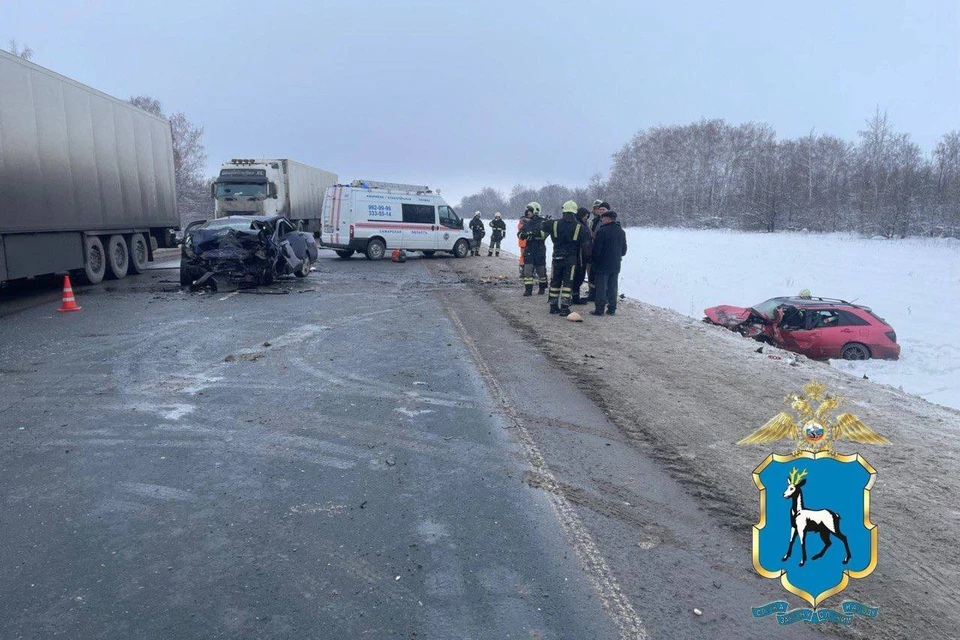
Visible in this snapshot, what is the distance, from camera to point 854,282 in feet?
83.2

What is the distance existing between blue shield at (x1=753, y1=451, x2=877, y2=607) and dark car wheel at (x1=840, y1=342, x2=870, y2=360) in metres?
12.1

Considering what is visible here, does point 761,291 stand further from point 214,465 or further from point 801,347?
point 214,465

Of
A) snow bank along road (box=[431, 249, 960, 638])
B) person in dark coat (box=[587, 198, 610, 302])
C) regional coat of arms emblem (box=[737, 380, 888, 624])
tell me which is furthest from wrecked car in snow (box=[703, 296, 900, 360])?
regional coat of arms emblem (box=[737, 380, 888, 624])

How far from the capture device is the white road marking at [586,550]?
2754 mm

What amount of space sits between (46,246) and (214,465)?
10502 millimetres

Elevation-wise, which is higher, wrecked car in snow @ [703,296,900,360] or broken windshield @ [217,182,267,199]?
broken windshield @ [217,182,267,199]

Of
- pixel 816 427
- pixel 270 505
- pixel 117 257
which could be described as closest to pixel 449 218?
pixel 117 257

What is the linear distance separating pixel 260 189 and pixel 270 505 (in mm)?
22465

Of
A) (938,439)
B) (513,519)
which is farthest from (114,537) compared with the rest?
(938,439)

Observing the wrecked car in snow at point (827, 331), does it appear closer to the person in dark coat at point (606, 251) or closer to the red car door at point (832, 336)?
the red car door at point (832, 336)

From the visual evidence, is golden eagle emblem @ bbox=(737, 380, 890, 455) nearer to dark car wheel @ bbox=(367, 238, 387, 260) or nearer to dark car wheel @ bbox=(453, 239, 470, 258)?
dark car wheel @ bbox=(367, 238, 387, 260)

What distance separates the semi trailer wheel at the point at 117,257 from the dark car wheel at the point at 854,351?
16.7 metres

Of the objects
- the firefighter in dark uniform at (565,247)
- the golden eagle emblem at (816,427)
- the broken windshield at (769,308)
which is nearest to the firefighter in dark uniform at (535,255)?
the firefighter in dark uniform at (565,247)

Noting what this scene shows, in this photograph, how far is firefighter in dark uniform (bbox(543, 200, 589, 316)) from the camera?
11.0m
